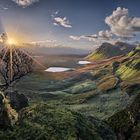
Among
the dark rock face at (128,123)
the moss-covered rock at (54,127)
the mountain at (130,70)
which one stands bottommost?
the mountain at (130,70)

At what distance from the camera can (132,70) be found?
584ft

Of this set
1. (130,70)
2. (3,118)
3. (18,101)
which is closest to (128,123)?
(18,101)

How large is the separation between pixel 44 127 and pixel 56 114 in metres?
1.97

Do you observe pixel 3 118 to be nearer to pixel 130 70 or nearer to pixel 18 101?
pixel 18 101

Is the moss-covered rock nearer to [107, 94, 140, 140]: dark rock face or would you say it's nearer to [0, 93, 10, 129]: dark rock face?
[0, 93, 10, 129]: dark rock face

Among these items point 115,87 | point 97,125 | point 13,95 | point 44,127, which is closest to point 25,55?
point 13,95

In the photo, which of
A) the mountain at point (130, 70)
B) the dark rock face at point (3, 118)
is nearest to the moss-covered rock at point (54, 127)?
the dark rock face at point (3, 118)

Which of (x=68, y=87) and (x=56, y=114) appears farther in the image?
(x=68, y=87)

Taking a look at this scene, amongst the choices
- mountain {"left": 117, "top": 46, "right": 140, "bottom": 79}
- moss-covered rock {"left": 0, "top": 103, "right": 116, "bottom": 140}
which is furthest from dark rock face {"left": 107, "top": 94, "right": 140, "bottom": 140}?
mountain {"left": 117, "top": 46, "right": 140, "bottom": 79}

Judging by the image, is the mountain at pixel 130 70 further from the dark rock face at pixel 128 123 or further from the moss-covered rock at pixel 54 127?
the moss-covered rock at pixel 54 127

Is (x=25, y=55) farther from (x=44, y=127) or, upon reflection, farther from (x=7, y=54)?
(x=44, y=127)

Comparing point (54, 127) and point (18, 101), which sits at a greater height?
point (54, 127)

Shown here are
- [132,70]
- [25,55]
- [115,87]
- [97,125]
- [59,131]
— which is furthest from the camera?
[132,70]

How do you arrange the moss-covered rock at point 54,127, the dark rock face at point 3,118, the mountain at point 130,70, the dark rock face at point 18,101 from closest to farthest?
the moss-covered rock at point 54,127 < the dark rock face at point 3,118 < the dark rock face at point 18,101 < the mountain at point 130,70
